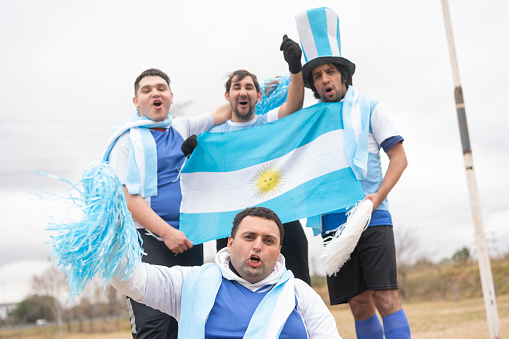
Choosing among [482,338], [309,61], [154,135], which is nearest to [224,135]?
[154,135]

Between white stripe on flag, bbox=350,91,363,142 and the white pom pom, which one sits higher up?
white stripe on flag, bbox=350,91,363,142

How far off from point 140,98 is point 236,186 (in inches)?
40.0

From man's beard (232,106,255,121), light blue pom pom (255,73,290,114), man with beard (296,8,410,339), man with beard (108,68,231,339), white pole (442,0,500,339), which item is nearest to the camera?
man with beard (108,68,231,339)

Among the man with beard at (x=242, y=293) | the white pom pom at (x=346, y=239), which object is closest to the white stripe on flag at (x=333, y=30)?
the white pom pom at (x=346, y=239)

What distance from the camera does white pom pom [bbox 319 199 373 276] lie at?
10.9 feet

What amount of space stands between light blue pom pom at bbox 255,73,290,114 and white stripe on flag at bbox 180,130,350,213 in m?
0.64

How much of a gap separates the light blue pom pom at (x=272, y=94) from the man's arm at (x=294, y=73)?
0.36 m

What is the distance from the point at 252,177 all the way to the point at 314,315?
1745 millimetres

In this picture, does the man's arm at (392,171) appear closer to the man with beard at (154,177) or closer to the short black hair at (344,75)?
the short black hair at (344,75)

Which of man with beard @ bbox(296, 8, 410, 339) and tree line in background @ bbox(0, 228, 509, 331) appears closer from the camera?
man with beard @ bbox(296, 8, 410, 339)

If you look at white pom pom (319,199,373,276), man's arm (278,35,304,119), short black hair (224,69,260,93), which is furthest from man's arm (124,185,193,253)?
man's arm (278,35,304,119)

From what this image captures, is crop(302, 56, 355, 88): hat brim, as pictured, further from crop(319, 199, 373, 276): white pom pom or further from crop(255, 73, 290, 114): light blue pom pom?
crop(319, 199, 373, 276): white pom pom

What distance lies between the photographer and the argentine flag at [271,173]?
12.4ft

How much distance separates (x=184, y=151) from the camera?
392 cm
